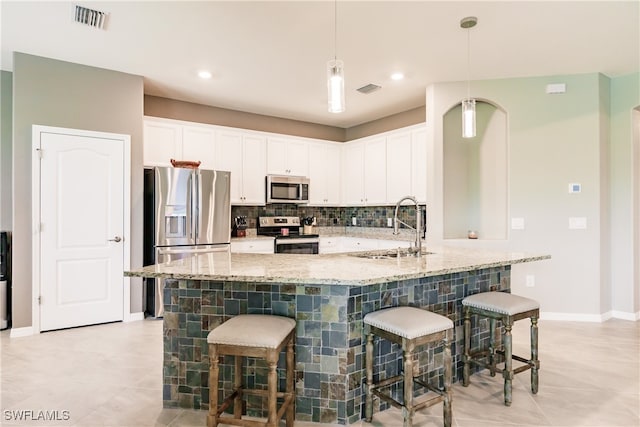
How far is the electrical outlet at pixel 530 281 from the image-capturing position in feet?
13.6

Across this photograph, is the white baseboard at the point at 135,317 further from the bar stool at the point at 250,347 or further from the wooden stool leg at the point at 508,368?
the wooden stool leg at the point at 508,368

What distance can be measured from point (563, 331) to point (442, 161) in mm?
2169

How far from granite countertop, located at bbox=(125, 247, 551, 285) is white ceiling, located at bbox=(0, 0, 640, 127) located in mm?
1861

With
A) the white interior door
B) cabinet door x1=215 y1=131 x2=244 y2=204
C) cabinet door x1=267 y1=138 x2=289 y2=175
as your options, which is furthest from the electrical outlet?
the white interior door

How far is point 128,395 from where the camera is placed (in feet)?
7.78

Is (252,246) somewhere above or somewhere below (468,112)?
below

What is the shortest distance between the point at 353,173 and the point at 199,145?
242cm

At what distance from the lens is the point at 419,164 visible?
4777 mm

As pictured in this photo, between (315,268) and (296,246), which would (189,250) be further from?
(315,268)

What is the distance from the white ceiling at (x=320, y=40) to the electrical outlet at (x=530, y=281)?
2.28 metres

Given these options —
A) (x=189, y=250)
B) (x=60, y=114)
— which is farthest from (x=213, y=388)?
(x=60, y=114)

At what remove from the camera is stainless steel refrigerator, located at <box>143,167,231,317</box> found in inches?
159

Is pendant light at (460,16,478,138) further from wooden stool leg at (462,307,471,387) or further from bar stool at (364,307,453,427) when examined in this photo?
bar stool at (364,307,453,427)

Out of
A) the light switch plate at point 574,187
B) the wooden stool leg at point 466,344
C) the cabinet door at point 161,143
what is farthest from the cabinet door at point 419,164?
the cabinet door at point 161,143
